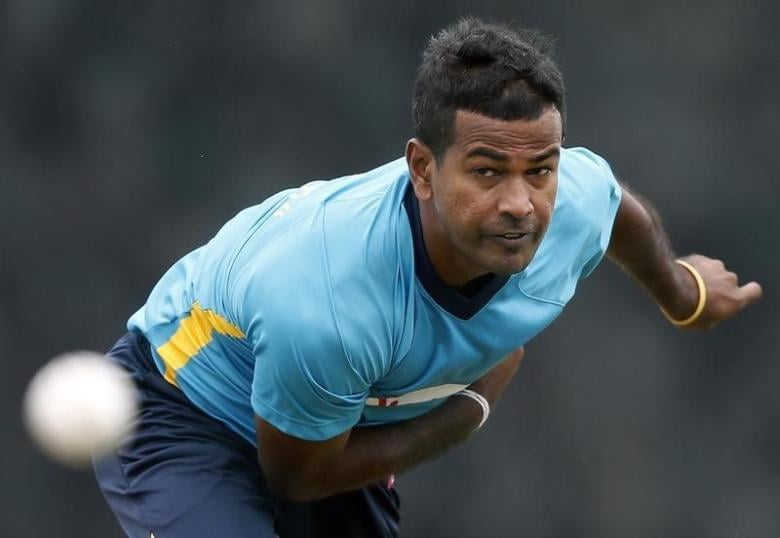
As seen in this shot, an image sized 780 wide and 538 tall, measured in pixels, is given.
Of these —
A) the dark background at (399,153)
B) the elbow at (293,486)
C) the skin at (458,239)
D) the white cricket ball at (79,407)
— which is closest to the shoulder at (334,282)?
the skin at (458,239)

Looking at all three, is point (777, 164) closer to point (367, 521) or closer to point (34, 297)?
point (367, 521)

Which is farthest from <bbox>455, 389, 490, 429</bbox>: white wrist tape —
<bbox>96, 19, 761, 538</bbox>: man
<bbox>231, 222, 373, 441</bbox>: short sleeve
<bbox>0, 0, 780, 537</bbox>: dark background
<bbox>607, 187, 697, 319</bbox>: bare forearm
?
<bbox>0, 0, 780, 537</bbox>: dark background

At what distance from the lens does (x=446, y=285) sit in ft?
10.2

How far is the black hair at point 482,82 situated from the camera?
116 inches

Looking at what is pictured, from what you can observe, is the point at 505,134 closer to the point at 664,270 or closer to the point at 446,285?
the point at 446,285

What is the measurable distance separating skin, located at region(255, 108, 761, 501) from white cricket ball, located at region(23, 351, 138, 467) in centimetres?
46

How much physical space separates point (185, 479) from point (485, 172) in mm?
976

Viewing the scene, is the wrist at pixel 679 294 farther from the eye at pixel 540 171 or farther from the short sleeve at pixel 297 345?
the short sleeve at pixel 297 345

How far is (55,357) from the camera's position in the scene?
484cm

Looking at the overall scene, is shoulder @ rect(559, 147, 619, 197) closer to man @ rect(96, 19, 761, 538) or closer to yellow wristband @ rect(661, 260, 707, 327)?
man @ rect(96, 19, 761, 538)

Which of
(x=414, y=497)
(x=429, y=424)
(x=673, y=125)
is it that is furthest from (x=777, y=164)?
(x=429, y=424)

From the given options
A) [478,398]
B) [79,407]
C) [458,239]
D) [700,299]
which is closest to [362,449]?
[478,398]

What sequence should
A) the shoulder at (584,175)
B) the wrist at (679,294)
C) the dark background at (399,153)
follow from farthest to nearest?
the dark background at (399,153) < the wrist at (679,294) < the shoulder at (584,175)

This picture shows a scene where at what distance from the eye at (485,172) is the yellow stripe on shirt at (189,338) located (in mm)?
671
